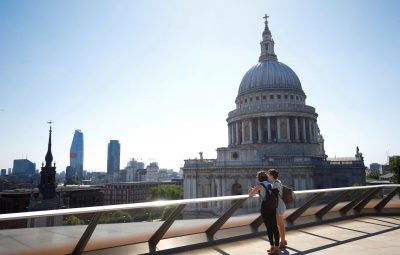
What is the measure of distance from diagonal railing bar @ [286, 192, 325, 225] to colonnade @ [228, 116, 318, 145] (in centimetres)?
5556

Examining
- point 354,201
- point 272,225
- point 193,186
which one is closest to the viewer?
point 272,225

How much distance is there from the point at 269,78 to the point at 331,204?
64.3 meters

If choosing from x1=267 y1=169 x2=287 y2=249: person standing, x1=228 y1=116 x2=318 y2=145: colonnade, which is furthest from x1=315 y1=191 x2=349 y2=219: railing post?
x1=228 y1=116 x2=318 y2=145: colonnade

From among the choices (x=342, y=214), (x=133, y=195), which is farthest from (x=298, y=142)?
(x=133, y=195)

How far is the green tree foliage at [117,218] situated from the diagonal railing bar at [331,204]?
7032mm

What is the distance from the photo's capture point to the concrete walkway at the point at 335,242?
7.70 meters

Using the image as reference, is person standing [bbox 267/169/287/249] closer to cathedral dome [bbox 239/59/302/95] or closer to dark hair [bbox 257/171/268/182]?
dark hair [bbox 257/171/268/182]

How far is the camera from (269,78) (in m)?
73.7

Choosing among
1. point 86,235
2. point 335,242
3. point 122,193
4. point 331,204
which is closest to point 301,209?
point 331,204

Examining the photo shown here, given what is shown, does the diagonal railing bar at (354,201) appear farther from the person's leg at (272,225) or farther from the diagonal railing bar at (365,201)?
the person's leg at (272,225)

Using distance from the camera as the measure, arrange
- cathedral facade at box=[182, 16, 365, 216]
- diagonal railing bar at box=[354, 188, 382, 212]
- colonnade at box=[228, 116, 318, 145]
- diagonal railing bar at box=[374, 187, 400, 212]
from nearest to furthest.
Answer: diagonal railing bar at box=[354, 188, 382, 212]
diagonal railing bar at box=[374, 187, 400, 212]
cathedral facade at box=[182, 16, 365, 216]
colonnade at box=[228, 116, 318, 145]

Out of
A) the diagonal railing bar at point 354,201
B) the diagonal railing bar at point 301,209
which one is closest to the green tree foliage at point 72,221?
the diagonal railing bar at point 301,209

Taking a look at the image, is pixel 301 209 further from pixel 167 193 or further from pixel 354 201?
pixel 167 193

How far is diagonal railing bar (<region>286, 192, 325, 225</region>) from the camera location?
10375 millimetres
